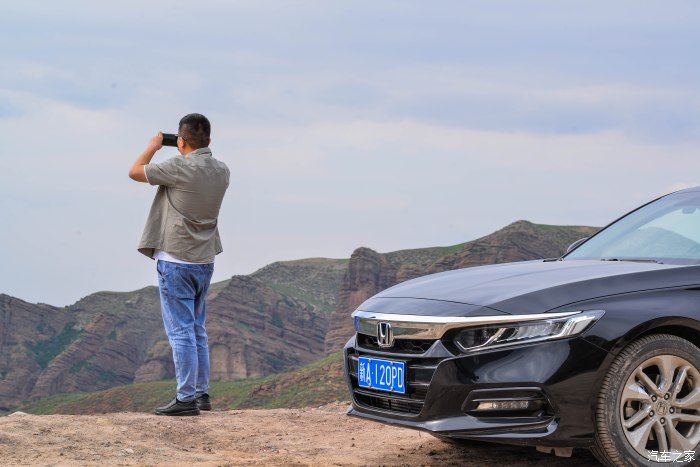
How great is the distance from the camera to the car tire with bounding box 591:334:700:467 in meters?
5.26

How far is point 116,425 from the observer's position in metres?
7.71

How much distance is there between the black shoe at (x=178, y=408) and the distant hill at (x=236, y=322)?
95.9m

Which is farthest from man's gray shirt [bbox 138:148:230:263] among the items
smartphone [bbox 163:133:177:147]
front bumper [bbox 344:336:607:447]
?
front bumper [bbox 344:336:607:447]

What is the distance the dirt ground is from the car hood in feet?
4.20

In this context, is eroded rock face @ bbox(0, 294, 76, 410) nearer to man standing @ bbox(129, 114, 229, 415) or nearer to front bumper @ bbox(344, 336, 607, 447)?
man standing @ bbox(129, 114, 229, 415)

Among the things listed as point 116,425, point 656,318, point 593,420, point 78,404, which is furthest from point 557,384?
point 78,404

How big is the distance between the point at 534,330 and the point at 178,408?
4156 millimetres

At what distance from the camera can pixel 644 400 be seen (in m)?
5.37

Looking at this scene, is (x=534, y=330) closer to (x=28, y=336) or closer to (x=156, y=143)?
(x=156, y=143)

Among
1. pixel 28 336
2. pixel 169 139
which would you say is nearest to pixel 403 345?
pixel 169 139

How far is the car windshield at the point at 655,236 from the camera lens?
625cm

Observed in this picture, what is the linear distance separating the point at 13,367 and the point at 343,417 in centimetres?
13914

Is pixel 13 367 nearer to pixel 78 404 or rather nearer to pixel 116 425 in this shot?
pixel 78 404

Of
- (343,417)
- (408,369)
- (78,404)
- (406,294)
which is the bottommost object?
(78,404)
